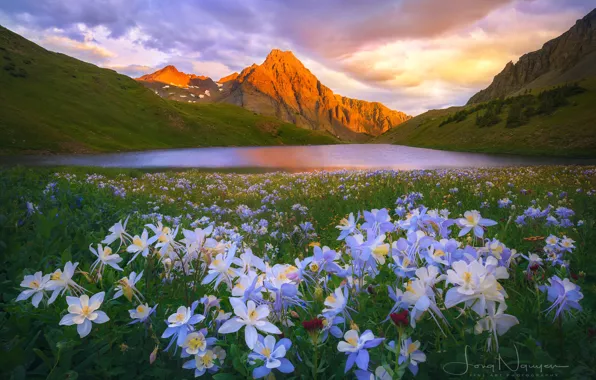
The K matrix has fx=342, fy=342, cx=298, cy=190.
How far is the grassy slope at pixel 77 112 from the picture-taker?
3147 inches

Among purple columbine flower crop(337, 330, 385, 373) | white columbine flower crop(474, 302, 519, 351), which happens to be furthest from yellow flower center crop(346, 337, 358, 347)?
white columbine flower crop(474, 302, 519, 351)

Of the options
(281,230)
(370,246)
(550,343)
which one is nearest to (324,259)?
(370,246)

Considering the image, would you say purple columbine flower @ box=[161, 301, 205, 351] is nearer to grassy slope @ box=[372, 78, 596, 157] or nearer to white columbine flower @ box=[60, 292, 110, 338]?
white columbine flower @ box=[60, 292, 110, 338]

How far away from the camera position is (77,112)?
4375 inches

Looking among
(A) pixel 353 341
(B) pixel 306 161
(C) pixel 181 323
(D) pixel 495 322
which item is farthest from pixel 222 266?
(B) pixel 306 161

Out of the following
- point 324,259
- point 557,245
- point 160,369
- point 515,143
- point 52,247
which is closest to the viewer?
point 160,369

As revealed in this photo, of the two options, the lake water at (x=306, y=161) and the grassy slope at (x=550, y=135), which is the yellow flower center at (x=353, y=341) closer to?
the lake water at (x=306, y=161)

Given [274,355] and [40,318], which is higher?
[274,355]

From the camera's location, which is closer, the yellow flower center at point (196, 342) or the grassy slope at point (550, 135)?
the yellow flower center at point (196, 342)

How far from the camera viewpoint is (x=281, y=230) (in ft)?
25.1

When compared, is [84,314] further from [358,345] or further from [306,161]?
[306,161]

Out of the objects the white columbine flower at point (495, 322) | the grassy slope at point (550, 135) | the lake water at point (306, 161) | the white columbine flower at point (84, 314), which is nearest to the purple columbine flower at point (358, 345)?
the white columbine flower at point (495, 322)

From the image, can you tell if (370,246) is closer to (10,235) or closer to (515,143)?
(10,235)

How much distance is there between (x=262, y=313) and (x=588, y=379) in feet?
4.56
